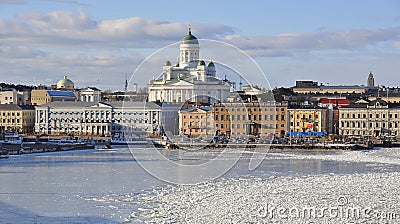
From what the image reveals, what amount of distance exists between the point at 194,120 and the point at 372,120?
356 inches

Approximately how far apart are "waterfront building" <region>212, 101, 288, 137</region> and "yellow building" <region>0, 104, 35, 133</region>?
14240mm

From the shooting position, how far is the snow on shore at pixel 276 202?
36.1ft

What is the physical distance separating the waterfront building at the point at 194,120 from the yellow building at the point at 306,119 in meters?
4.41

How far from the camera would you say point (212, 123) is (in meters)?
37.8

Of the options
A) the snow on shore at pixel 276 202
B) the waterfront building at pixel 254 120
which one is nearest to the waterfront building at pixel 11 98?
the waterfront building at pixel 254 120

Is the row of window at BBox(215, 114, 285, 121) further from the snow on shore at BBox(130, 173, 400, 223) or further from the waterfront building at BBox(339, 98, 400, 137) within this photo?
the snow on shore at BBox(130, 173, 400, 223)

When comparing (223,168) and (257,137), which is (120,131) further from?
(223,168)

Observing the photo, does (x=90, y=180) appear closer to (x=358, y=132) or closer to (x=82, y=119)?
(x=358, y=132)

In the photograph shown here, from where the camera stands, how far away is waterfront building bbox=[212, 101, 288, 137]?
31531mm

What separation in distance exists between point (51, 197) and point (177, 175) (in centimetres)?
Result: 435

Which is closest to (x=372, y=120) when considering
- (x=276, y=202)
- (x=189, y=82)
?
(x=189, y=82)

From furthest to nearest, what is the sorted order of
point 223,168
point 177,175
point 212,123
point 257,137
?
point 212,123 < point 257,137 < point 223,168 < point 177,175

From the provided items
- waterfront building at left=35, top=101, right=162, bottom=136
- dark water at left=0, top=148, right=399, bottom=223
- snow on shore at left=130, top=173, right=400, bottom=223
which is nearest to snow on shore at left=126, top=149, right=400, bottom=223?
snow on shore at left=130, top=173, right=400, bottom=223

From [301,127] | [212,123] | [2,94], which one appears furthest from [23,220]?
[2,94]
